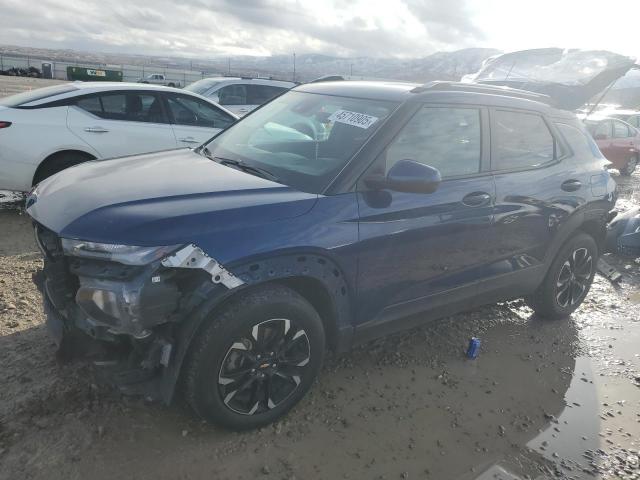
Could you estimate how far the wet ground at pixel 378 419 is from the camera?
2.53 meters

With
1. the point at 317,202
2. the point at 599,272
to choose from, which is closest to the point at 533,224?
the point at 317,202

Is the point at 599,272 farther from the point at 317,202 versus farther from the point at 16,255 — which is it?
the point at 16,255

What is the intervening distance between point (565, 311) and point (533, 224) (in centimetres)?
122

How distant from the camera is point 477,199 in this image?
3363 mm

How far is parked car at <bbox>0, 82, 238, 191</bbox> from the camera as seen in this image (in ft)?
18.0

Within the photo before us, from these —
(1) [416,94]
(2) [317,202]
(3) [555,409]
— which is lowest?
(3) [555,409]

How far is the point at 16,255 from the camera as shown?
4727 mm

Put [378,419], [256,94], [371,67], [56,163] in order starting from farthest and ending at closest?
[371,67]
[256,94]
[56,163]
[378,419]

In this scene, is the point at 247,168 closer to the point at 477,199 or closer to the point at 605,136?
the point at 477,199

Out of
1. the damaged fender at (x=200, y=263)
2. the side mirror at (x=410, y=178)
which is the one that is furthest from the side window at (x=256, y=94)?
the damaged fender at (x=200, y=263)

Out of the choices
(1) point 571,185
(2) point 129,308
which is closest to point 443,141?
(1) point 571,185

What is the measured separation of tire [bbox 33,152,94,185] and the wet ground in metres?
1.86

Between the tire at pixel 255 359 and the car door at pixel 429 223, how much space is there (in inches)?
17.3

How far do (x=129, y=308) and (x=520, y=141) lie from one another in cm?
301
